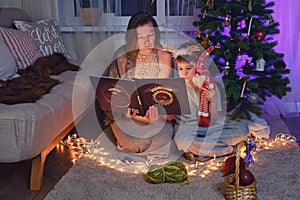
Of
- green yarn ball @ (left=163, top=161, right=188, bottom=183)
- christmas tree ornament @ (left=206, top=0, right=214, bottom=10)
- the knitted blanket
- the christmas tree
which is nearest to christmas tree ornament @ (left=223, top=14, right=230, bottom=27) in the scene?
the christmas tree

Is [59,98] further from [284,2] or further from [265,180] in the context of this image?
[284,2]

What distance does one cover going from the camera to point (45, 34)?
108 inches

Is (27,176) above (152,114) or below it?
below

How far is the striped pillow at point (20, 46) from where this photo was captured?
90.6 inches

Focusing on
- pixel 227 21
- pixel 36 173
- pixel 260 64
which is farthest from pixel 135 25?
pixel 36 173

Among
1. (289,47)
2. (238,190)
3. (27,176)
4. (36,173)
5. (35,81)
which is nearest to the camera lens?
(238,190)

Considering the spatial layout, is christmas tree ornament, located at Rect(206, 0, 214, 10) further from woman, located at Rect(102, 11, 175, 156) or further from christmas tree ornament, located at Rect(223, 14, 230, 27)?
woman, located at Rect(102, 11, 175, 156)

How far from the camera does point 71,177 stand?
179cm

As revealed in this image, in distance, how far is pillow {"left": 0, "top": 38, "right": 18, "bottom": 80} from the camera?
2.13 metres

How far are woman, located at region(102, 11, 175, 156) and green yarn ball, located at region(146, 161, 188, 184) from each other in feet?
0.81

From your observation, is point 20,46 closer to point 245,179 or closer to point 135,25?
point 135,25

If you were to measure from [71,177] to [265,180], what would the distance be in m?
0.89

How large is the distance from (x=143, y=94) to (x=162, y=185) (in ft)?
1.51

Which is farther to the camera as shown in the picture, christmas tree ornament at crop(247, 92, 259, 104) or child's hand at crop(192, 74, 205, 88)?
christmas tree ornament at crop(247, 92, 259, 104)
